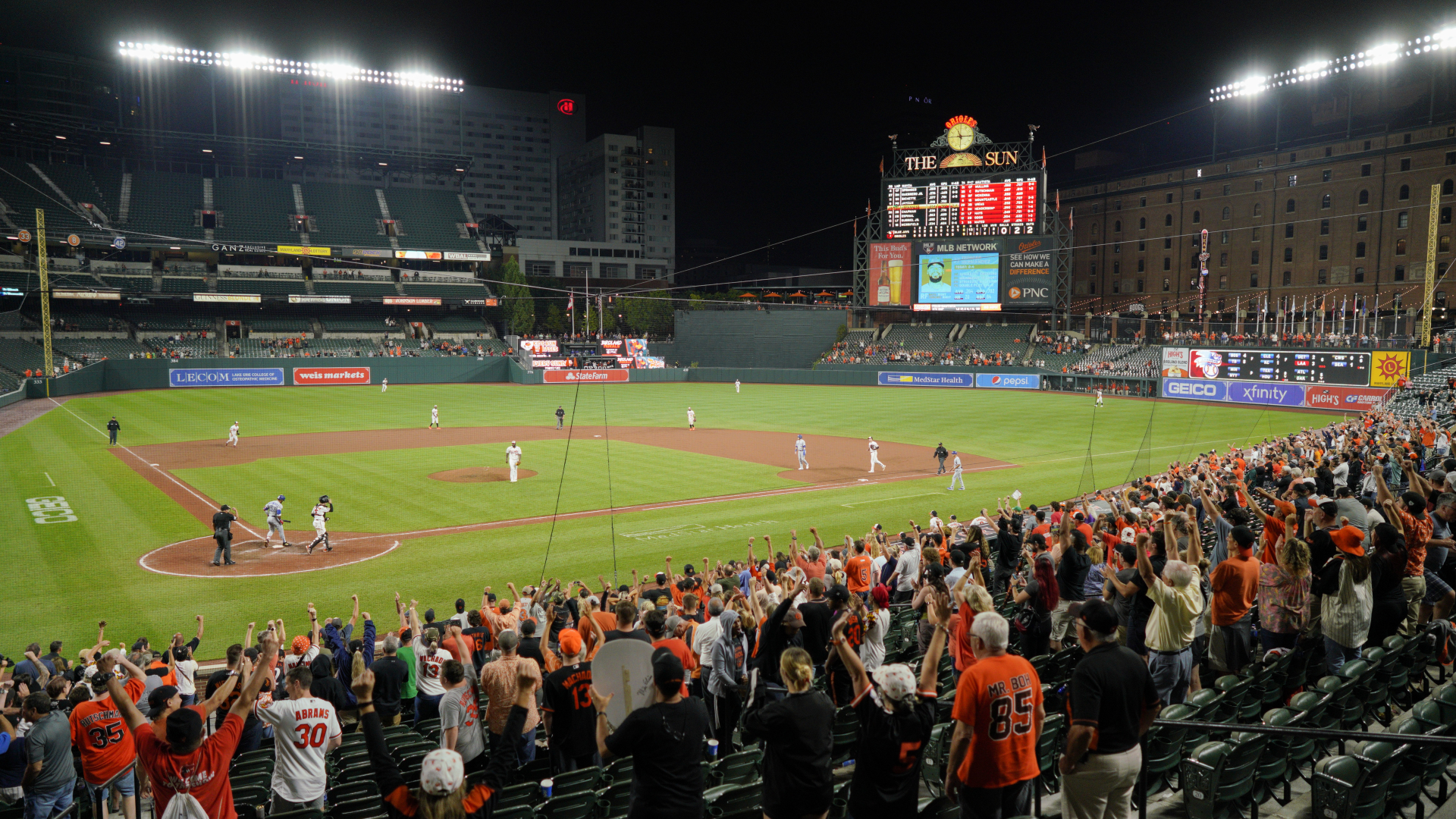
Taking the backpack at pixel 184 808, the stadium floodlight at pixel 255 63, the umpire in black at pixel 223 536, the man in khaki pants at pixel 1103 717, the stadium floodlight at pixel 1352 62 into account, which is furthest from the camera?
the stadium floodlight at pixel 255 63

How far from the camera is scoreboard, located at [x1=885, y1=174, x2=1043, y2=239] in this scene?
247 ft

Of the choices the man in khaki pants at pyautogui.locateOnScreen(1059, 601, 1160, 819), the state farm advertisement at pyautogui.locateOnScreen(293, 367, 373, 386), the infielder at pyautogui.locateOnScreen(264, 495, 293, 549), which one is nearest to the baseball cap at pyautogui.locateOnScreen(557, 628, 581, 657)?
the man in khaki pants at pyautogui.locateOnScreen(1059, 601, 1160, 819)

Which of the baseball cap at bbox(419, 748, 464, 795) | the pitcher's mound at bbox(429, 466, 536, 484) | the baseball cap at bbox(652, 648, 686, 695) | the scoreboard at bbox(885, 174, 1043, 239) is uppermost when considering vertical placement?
the scoreboard at bbox(885, 174, 1043, 239)

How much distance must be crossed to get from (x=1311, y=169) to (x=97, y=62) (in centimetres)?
12850

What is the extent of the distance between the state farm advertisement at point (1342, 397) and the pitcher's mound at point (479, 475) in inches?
1826

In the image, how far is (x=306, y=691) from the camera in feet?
20.7

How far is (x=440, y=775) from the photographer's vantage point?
413 centimetres

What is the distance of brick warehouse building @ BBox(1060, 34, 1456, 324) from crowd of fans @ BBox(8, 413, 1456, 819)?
8119cm

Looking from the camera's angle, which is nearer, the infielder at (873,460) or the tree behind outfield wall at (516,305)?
the infielder at (873,460)

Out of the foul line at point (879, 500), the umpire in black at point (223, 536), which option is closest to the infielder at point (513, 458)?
the umpire in black at point (223, 536)

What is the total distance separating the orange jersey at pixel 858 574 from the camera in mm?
11094

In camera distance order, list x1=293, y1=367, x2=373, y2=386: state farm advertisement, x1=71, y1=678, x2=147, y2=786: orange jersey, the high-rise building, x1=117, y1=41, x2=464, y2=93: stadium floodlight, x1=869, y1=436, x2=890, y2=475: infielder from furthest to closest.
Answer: the high-rise building, x1=117, y1=41, x2=464, y2=93: stadium floodlight, x1=293, y1=367, x2=373, y2=386: state farm advertisement, x1=869, y1=436, x2=890, y2=475: infielder, x1=71, y1=678, x2=147, y2=786: orange jersey

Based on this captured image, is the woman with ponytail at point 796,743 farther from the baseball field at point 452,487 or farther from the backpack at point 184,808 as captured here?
the baseball field at point 452,487

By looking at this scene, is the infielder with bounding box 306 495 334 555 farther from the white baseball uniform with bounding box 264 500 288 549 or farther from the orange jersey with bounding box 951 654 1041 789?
the orange jersey with bounding box 951 654 1041 789
